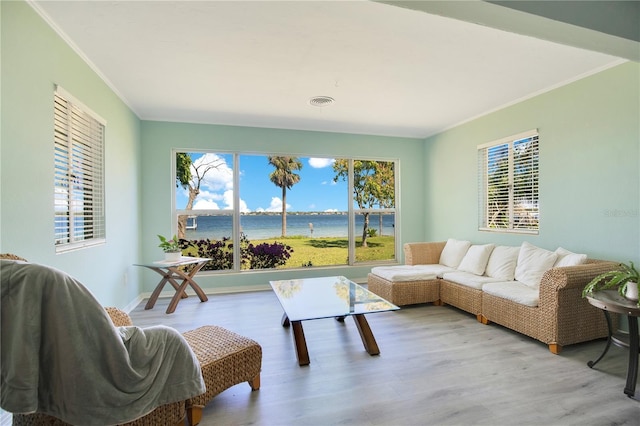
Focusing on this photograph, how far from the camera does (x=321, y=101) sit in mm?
3805

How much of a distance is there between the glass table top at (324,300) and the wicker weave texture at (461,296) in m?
1.11

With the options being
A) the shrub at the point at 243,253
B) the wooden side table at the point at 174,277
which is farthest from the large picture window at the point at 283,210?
the wooden side table at the point at 174,277

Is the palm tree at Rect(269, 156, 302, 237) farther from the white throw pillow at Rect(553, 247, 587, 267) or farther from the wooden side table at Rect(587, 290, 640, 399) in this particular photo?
the wooden side table at Rect(587, 290, 640, 399)

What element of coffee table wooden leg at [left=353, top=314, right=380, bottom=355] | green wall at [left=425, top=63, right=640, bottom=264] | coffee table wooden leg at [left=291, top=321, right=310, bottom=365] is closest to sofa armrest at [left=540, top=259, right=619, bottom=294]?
green wall at [left=425, top=63, right=640, bottom=264]

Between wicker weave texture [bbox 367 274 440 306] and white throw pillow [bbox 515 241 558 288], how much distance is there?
973 millimetres

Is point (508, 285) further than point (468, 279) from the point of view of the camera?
No

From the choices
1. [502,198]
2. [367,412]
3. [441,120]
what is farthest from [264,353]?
[441,120]

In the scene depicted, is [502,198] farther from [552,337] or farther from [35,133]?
[35,133]

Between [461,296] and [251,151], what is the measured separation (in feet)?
11.8

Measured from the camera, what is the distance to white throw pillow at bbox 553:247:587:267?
288 centimetres

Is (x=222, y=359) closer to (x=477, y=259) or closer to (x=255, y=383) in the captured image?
(x=255, y=383)

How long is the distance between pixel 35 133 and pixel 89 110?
0.94 meters

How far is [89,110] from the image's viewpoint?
9.61ft

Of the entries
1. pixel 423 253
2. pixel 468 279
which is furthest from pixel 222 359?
pixel 423 253
